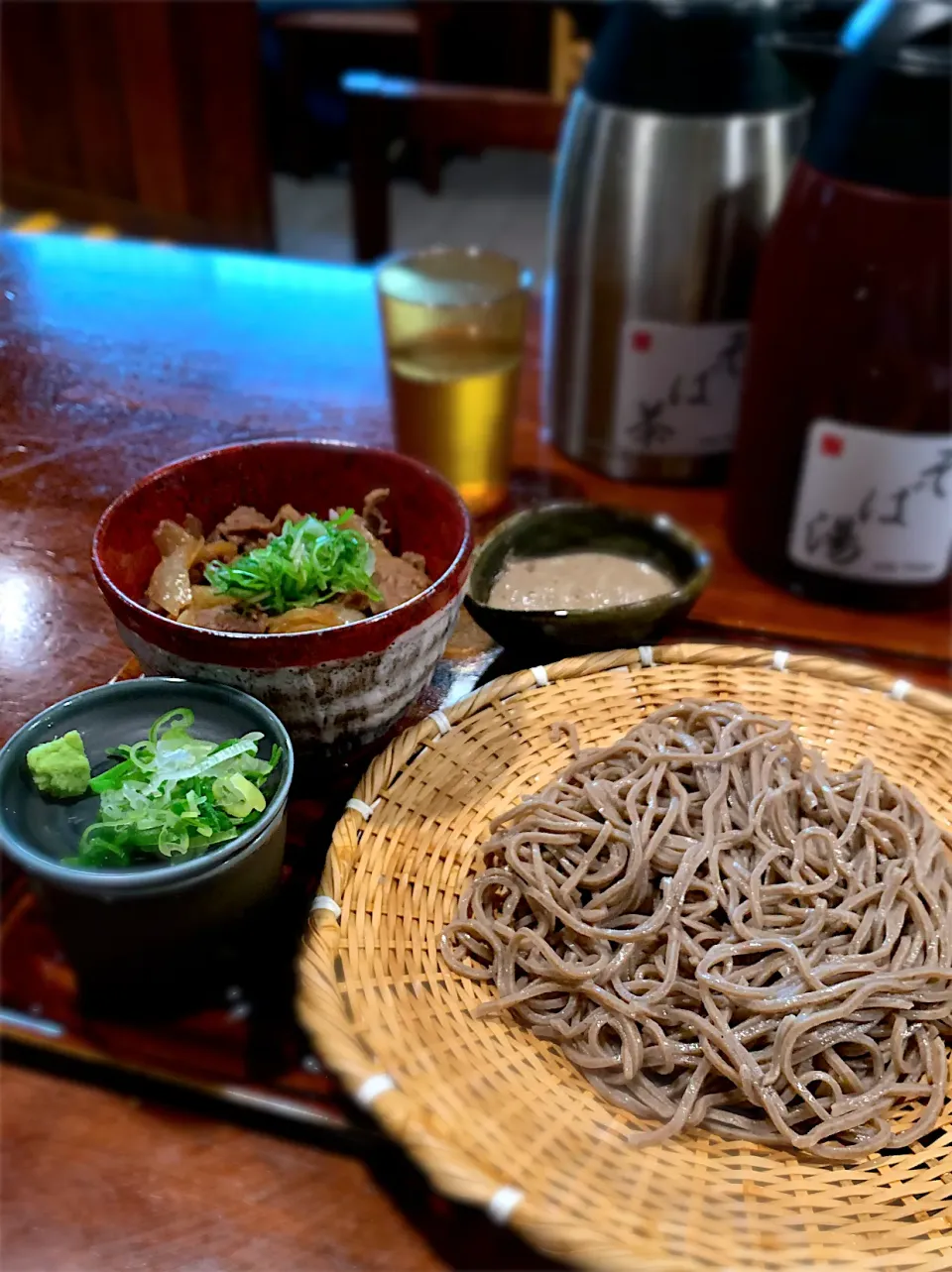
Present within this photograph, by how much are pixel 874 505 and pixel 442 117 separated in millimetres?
1472

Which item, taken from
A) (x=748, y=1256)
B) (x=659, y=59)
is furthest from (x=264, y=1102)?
(x=659, y=59)

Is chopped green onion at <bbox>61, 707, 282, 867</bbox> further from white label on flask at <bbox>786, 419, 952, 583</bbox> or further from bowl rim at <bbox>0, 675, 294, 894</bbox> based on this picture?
white label on flask at <bbox>786, 419, 952, 583</bbox>

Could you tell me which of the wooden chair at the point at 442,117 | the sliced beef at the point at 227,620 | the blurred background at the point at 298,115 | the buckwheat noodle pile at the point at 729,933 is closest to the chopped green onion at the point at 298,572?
the sliced beef at the point at 227,620

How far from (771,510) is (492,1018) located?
32.0 inches

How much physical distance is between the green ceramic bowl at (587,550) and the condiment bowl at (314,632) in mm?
129

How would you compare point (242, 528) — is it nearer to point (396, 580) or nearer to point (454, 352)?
point (396, 580)

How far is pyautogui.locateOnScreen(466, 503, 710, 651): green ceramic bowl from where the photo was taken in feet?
3.73

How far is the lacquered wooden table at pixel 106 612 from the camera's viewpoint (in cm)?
69

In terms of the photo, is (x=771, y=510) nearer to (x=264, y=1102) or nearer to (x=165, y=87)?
(x=264, y=1102)

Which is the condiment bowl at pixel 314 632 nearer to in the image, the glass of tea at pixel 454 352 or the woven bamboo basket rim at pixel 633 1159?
the woven bamboo basket rim at pixel 633 1159

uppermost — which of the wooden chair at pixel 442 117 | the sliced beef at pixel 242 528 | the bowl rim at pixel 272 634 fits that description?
the wooden chair at pixel 442 117

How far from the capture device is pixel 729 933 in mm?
973

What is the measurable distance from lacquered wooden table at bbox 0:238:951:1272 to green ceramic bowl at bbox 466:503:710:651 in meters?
0.13

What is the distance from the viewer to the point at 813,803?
3.57 feet
